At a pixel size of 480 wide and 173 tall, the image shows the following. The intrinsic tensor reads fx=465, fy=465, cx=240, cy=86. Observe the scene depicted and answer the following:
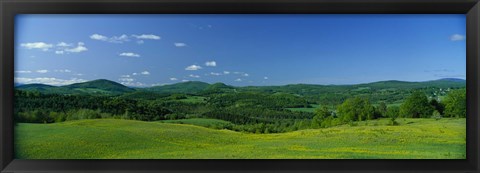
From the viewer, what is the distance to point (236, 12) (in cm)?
272

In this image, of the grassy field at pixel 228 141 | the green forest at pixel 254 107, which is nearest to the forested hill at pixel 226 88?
the green forest at pixel 254 107

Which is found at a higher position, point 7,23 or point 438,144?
point 7,23

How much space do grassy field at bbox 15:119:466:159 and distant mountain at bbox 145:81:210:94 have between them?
207mm

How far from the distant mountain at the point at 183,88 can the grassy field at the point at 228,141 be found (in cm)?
21

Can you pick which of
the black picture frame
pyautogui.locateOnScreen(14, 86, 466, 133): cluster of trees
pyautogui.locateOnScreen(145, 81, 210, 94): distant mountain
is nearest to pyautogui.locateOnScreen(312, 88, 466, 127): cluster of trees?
pyautogui.locateOnScreen(14, 86, 466, 133): cluster of trees

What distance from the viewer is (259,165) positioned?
107 inches

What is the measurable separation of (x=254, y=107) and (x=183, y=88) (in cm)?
45

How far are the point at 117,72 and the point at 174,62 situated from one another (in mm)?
347

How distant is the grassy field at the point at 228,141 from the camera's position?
9.09 feet

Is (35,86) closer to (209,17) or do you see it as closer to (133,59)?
(133,59)

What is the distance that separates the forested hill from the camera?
9.14 ft

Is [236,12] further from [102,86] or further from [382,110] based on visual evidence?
[382,110]

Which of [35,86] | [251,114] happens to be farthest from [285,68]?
[35,86]

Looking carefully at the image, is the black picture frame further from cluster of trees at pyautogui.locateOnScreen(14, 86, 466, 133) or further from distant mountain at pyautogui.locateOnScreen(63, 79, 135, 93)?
distant mountain at pyautogui.locateOnScreen(63, 79, 135, 93)
